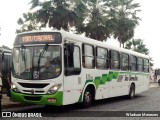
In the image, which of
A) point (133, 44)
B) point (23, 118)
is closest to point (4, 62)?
point (23, 118)

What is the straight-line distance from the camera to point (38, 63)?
1235cm

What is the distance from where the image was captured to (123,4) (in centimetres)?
4431

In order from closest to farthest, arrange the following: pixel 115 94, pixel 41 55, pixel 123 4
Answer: pixel 41 55 → pixel 115 94 → pixel 123 4

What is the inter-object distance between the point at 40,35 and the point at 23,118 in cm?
329

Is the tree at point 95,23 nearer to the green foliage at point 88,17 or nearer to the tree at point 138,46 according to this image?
the green foliage at point 88,17

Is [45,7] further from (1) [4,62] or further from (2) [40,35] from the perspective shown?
(2) [40,35]

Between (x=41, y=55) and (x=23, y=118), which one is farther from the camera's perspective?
(x=41, y=55)

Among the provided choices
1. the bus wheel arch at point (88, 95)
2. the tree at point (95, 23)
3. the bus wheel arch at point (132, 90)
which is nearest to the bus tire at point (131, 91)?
the bus wheel arch at point (132, 90)

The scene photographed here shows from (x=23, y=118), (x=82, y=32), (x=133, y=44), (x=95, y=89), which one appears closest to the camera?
(x=23, y=118)

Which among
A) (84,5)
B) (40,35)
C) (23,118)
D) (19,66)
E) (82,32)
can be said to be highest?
(84,5)

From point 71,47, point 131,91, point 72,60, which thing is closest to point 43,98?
point 72,60

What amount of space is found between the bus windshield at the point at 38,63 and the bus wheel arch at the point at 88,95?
2.40 meters

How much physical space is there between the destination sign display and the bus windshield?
0.21 meters

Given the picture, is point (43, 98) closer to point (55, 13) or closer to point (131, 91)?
point (131, 91)
